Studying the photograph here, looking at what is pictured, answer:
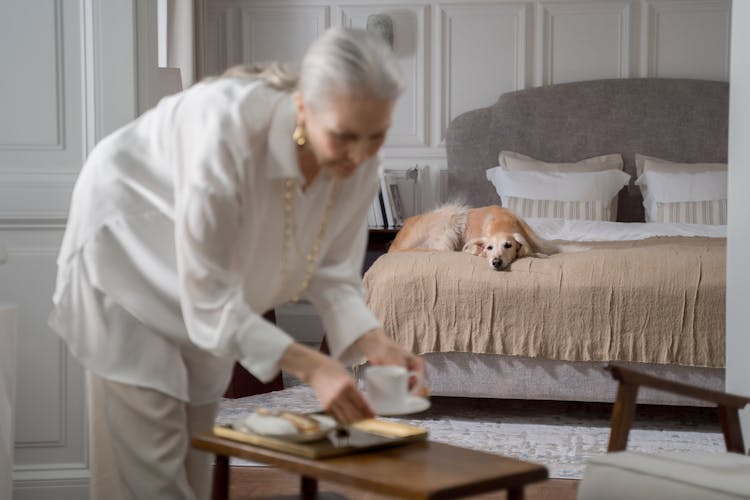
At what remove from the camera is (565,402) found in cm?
459

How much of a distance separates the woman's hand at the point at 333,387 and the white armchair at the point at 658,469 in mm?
764

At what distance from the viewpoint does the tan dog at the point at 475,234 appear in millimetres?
4207

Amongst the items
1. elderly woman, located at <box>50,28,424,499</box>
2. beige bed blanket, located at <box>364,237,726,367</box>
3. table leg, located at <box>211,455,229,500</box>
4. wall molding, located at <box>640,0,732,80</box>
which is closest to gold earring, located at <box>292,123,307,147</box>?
elderly woman, located at <box>50,28,424,499</box>

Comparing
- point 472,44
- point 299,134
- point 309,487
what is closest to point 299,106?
point 299,134

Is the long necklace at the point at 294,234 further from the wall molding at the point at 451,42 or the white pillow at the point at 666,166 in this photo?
the wall molding at the point at 451,42

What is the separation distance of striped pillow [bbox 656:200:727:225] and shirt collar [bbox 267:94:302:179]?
13.8 feet

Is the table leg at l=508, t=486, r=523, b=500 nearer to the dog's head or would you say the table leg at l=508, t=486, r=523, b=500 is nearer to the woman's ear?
the woman's ear

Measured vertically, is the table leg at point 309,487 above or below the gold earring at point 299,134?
below

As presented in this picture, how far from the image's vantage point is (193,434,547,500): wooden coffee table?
143cm

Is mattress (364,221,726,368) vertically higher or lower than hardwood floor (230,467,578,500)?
higher

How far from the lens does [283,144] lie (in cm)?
157

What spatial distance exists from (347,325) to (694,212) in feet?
13.3

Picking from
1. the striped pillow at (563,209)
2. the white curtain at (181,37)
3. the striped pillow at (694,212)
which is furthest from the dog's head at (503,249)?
the white curtain at (181,37)

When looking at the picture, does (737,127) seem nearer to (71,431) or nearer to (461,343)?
(461,343)
